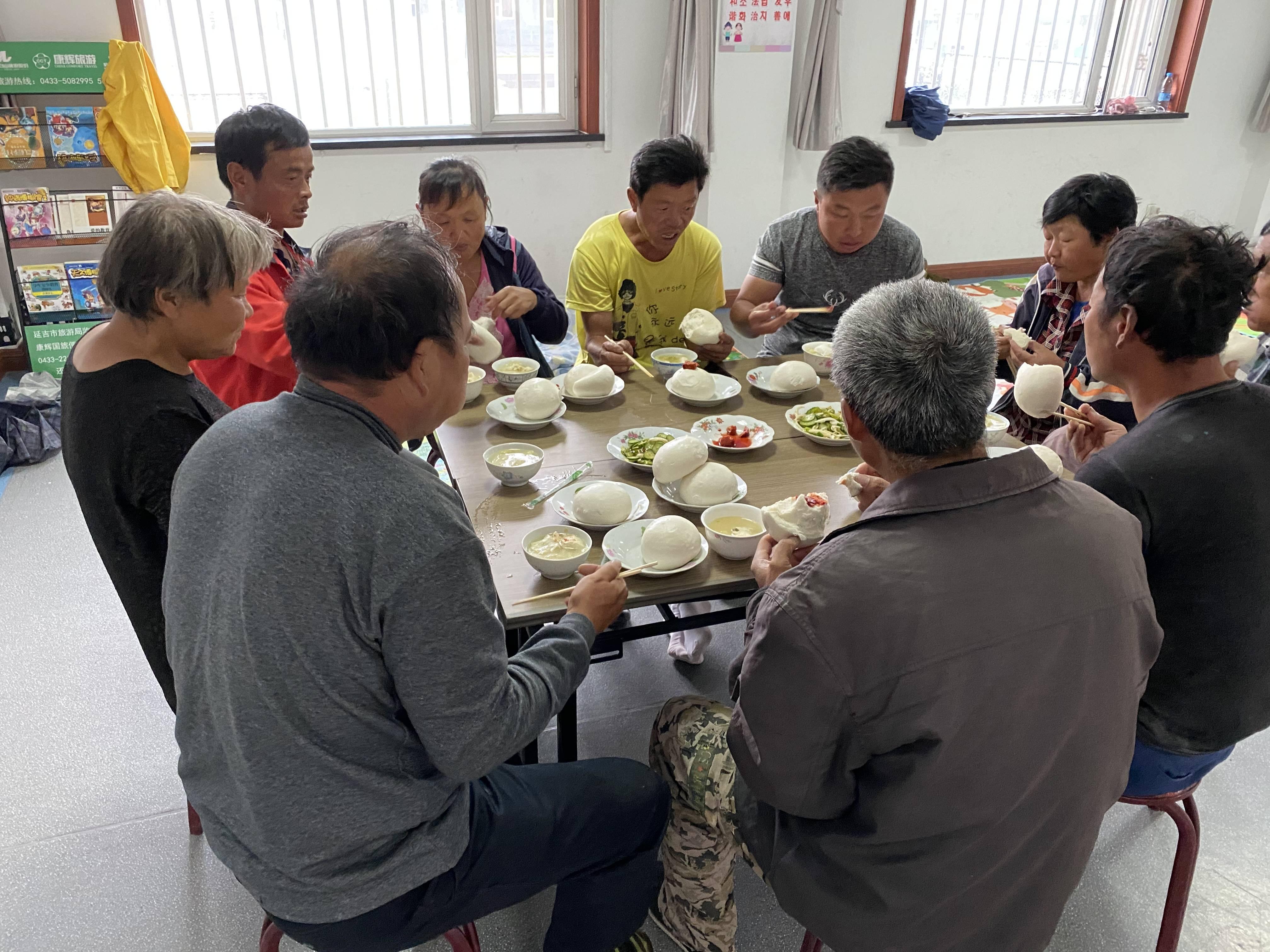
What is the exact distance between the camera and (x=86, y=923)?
1649 millimetres

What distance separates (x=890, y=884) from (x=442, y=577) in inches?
26.3

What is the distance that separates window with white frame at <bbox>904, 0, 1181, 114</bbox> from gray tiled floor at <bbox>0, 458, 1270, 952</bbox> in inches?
189

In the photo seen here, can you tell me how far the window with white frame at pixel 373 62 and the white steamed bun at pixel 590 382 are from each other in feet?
9.84

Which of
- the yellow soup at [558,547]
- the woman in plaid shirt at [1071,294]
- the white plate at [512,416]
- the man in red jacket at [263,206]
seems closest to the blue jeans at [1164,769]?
the woman in plaid shirt at [1071,294]

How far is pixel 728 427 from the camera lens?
2.00 metres

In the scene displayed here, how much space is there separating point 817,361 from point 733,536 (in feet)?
3.64

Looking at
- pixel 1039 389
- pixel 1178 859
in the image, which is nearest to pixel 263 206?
pixel 1039 389

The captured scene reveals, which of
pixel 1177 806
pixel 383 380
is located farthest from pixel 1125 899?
pixel 383 380

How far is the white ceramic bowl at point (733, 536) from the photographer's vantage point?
1.49 meters

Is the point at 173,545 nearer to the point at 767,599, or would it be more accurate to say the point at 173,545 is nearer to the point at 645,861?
the point at 767,599

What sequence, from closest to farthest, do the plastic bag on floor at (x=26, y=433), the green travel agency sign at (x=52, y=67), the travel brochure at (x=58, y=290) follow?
1. the plastic bag on floor at (x=26, y=433)
2. the green travel agency sign at (x=52, y=67)
3. the travel brochure at (x=58, y=290)

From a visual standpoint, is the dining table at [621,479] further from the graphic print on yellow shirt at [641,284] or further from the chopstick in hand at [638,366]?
the graphic print on yellow shirt at [641,284]

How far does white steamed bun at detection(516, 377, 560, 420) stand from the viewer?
201cm

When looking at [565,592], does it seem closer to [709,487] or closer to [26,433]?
[709,487]
